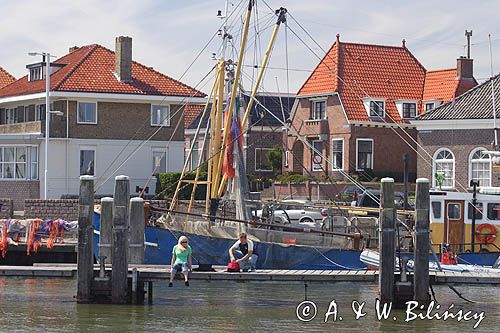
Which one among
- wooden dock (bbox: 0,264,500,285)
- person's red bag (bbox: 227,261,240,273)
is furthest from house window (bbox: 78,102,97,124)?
person's red bag (bbox: 227,261,240,273)

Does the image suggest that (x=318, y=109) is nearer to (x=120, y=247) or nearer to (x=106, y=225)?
(x=106, y=225)

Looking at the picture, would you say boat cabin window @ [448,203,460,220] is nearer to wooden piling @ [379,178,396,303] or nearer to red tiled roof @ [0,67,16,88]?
wooden piling @ [379,178,396,303]

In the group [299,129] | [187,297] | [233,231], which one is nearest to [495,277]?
[187,297]

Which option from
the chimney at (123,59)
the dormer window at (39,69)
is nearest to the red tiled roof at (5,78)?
the dormer window at (39,69)

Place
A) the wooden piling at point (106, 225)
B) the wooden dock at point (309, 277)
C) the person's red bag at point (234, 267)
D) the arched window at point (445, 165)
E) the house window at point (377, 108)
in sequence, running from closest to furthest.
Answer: the wooden dock at point (309, 277), the person's red bag at point (234, 267), the wooden piling at point (106, 225), the arched window at point (445, 165), the house window at point (377, 108)

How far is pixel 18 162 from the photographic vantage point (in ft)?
220

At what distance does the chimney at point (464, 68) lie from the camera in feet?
244

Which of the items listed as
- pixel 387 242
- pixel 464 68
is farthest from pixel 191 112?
pixel 387 242

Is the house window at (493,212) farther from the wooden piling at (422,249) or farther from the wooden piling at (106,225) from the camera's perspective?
the wooden piling at (106,225)

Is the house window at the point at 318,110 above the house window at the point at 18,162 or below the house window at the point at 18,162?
above

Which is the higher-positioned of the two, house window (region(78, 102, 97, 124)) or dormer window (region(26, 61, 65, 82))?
dormer window (region(26, 61, 65, 82))

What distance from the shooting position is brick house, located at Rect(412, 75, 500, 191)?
6388 centimetres

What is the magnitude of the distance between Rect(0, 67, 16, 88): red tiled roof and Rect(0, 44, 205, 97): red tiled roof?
8139 mm

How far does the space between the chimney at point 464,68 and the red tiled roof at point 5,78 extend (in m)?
30.4
